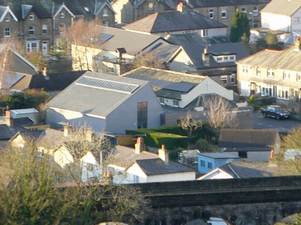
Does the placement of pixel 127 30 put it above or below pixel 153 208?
above

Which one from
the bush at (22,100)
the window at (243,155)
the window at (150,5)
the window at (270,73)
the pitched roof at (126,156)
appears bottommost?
the window at (243,155)

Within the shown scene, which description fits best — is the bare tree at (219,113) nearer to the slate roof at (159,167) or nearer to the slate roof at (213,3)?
the slate roof at (159,167)

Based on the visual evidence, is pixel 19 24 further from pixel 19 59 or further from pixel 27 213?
pixel 27 213

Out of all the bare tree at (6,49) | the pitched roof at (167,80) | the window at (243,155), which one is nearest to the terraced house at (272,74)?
the pitched roof at (167,80)

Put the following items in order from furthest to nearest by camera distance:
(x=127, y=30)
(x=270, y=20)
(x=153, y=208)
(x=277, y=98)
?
(x=270, y=20), (x=127, y=30), (x=277, y=98), (x=153, y=208)

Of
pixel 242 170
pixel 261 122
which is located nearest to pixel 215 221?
pixel 242 170

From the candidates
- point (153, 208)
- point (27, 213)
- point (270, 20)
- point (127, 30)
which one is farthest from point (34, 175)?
point (270, 20)

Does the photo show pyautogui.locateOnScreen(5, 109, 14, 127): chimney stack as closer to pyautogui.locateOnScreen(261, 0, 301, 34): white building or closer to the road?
the road
